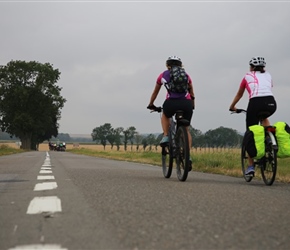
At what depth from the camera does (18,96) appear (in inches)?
2518

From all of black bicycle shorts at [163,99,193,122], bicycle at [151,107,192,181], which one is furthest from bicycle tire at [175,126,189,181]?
black bicycle shorts at [163,99,193,122]

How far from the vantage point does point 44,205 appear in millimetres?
4129

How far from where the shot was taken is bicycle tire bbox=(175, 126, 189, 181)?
21.9 feet

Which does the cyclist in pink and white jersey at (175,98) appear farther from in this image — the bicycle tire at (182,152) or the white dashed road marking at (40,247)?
the white dashed road marking at (40,247)

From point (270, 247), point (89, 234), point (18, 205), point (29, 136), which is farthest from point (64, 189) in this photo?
point (29, 136)

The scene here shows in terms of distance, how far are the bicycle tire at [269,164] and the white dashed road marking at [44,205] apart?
3.17 metres

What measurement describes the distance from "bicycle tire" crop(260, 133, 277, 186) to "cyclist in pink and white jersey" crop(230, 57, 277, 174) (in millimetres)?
267

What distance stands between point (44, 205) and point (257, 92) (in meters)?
3.84

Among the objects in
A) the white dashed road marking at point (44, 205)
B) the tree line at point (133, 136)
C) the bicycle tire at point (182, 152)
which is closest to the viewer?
the white dashed road marking at point (44, 205)

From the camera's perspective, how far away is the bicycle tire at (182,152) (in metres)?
6.66

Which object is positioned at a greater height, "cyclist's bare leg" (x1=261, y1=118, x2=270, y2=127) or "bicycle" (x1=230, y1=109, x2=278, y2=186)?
"cyclist's bare leg" (x1=261, y1=118, x2=270, y2=127)

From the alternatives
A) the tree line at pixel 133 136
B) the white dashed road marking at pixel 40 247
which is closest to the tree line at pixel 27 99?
the tree line at pixel 133 136

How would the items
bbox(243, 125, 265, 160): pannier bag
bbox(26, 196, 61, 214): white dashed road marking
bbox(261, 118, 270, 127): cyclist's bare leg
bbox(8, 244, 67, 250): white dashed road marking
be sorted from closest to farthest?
bbox(8, 244, 67, 250): white dashed road marking, bbox(26, 196, 61, 214): white dashed road marking, bbox(243, 125, 265, 160): pannier bag, bbox(261, 118, 270, 127): cyclist's bare leg

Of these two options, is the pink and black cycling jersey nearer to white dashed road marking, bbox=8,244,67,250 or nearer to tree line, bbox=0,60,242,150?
white dashed road marking, bbox=8,244,67,250
